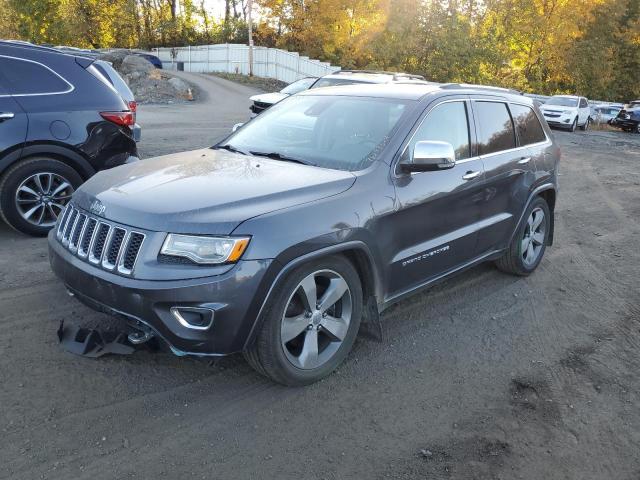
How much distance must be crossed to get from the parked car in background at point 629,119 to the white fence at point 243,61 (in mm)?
15893

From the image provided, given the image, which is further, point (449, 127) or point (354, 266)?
point (449, 127)

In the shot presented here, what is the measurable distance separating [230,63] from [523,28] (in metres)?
20.4

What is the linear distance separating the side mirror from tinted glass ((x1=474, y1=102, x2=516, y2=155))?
99 centimetres

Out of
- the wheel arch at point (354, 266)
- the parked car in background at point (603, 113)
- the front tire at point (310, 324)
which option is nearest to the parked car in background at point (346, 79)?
the wheel arch at point (354, 266)

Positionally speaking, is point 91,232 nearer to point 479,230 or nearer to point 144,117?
point 479,230

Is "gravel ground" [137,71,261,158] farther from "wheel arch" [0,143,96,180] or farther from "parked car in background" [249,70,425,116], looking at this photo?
"wheel arch" [0,143,96,180]

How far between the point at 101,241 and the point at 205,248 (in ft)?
2.28

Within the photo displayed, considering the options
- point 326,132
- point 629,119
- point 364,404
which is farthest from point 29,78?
point 629,119

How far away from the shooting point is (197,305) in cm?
305

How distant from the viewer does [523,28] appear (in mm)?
39062

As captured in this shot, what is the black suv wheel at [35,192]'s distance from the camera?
5641 mm

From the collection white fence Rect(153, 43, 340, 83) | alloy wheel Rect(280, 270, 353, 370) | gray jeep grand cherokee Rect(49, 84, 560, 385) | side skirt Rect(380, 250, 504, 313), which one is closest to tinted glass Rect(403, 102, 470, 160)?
gray jeep grand cherokee Rect(49, 84, 560, 385)

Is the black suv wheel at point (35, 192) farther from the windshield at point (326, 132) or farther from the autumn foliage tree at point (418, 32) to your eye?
the autumn foliage tree at point (418, 32)

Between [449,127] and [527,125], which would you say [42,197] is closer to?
[449,127]
